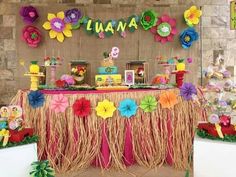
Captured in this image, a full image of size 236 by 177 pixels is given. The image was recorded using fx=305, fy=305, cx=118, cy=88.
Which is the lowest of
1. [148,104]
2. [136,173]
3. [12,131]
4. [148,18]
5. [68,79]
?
[136,173]

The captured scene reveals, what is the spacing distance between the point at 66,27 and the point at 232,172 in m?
2.94

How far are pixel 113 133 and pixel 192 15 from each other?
7.00ft

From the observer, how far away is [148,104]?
9.77 ft

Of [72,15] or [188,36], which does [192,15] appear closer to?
[188,36]

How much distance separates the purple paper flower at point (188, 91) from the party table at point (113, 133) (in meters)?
0.06

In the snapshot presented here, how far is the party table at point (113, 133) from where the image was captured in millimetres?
2930

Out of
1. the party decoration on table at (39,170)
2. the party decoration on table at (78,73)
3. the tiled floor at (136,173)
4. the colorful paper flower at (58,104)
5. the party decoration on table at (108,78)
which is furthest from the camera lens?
the party decoration on table at (78,73)

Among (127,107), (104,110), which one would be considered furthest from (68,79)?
(127,107)

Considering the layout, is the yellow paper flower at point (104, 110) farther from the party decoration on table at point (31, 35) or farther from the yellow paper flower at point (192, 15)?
the yellow paper flower at point (192, 15)

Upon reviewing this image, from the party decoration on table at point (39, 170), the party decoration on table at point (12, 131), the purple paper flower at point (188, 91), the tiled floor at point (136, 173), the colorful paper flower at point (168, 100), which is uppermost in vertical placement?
the purple paper flower at point (188, 91)

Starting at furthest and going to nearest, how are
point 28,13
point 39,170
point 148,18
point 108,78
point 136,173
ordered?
point 148,18, point 28,13, point 108,78, point 136,173, point 39,170

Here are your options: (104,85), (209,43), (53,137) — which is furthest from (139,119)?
(209,43)

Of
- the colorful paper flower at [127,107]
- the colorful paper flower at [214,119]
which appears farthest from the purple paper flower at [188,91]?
the colorful paper flower at [214,119]

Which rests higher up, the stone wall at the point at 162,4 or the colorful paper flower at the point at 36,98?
the stone wall at the point at 162,4
